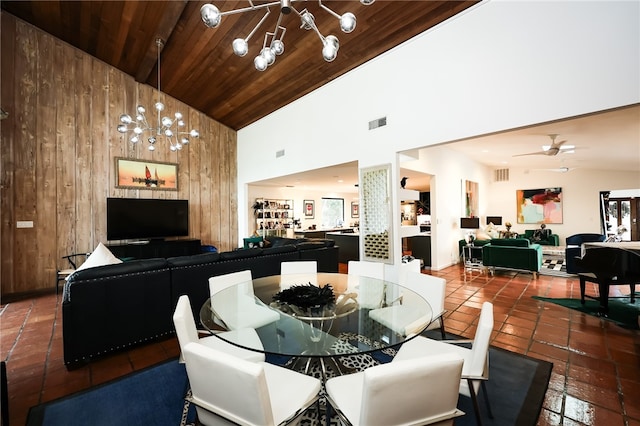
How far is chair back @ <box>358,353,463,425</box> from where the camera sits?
100cm

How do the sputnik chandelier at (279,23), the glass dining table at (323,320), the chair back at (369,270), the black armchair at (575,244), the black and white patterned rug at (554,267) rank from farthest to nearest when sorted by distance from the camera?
→ 1. the black and white patterned rug at (554,267)
2. the black armchair at (575,244)
3. the chair back at (369,270)
4. the sputnik chandelier at (279,23)
5. the glass dining table at (323,320)

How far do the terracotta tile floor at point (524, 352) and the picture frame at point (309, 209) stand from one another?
601cm

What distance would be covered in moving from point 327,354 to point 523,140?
613 cm

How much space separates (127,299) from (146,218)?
3.84 metres

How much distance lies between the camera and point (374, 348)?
4.82 ft

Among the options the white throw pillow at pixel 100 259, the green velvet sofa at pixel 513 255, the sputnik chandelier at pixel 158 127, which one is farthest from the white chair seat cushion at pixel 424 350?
the green velvet sofa at pixel 513 255

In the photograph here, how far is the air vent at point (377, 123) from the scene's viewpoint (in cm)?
426

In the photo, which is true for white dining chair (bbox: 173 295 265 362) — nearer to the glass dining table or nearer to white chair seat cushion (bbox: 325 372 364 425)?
the glass dining table

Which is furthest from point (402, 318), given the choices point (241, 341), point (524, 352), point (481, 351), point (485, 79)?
point (485, 79)

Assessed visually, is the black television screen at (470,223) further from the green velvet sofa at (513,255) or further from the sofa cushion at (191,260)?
the sofa cushion at (191,260)

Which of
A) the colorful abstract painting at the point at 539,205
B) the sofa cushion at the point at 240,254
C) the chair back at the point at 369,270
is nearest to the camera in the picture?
the chair back at the point at 369,270

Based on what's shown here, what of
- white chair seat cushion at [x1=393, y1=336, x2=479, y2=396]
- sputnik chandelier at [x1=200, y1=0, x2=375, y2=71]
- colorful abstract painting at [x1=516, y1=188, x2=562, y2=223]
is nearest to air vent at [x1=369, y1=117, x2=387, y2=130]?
sputnik chandelier at [x1=200, y1=0, x2=375, y2=71]

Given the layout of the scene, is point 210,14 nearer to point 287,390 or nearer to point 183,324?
point 183,324

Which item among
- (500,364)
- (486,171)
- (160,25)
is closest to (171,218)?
(160,25)
